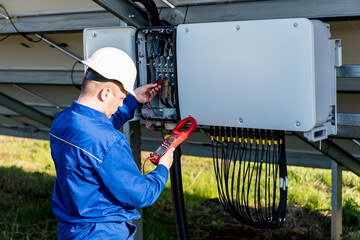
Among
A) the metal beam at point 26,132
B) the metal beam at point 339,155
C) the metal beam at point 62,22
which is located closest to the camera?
the metal beam at point 62,22

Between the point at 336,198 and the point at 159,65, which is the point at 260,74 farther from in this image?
the point at 336,198

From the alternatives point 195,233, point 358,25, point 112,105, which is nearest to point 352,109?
point 358,25

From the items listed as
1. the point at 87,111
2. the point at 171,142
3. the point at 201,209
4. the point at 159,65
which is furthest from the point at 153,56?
the point at 201,209

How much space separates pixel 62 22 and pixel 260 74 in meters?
1.31

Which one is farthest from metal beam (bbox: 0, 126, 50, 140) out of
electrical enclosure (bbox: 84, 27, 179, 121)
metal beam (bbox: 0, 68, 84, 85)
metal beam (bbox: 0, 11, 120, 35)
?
electrical enclosure (bbox: 84, 27, 179, 121)

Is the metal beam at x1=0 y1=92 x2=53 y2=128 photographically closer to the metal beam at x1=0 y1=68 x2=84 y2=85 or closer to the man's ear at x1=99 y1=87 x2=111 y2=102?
the metal beam at x1=0 y1=68 x2=84 y2=85

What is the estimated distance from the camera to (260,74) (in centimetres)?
187

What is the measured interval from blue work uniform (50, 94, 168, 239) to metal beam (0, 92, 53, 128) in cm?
223

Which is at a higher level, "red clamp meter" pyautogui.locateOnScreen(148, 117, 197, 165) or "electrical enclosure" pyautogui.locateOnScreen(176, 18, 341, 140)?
"electrical enclosure" pyautogui.locateOnScreen(176, 18, 341, 140)

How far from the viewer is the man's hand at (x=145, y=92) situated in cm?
220

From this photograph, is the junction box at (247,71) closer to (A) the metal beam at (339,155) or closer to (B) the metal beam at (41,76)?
(A) the metal beam at (339,155)

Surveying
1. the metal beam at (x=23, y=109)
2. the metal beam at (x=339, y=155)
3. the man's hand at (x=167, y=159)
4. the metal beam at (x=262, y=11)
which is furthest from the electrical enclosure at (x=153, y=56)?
the metal beam at (x=23, y=109)

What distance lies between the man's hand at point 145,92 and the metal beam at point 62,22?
1.81 ft

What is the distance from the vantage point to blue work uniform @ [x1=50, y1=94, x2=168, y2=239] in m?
1.64
